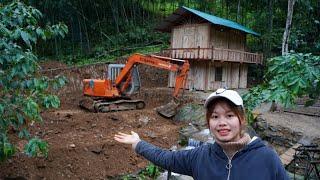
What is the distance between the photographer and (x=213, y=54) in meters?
18.8

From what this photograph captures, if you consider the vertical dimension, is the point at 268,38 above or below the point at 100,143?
above

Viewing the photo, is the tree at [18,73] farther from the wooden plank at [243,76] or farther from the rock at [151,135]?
the wooden plank at [243,76]

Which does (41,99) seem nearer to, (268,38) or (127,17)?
(268,38)

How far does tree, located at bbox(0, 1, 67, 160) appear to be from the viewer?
5477mm

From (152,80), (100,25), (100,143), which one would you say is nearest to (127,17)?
(100,25)

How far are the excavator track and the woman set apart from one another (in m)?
12.3

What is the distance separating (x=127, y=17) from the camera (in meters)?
31.1

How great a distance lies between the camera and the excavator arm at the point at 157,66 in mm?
14016

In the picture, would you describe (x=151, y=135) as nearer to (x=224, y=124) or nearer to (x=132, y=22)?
(x=224, y=124)

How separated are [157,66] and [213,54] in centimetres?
533

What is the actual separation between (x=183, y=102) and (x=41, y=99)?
931 centimetres

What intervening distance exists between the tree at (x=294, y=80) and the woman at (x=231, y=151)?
191 cm

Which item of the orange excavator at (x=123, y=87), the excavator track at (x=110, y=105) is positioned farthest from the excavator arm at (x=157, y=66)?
the excavator track at (x=110, y=105)

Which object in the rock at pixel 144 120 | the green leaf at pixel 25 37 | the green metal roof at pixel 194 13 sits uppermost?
the green metal roof at pixel 194 13
